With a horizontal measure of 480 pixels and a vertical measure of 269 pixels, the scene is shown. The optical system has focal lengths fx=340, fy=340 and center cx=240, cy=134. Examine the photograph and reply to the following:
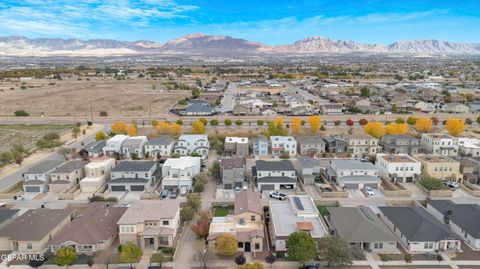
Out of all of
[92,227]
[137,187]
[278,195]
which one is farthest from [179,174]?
[92,227]

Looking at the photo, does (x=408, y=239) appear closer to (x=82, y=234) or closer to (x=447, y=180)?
(x=447, y=180)

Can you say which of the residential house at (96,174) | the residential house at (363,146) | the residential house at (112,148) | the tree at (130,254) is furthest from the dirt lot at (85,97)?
the tree at (130,254)

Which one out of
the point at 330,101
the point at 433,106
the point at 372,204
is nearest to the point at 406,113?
the point at 433,106

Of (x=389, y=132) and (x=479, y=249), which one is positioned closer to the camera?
A: (x=479, y=249)

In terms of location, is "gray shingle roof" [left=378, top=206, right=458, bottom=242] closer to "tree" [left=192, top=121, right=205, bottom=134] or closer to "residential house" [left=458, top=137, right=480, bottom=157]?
"residential house" [left=458, top=137, right=480, bottom=157]

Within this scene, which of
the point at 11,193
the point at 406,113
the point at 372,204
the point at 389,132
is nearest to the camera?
the point at 372,204

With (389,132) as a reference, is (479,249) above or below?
below

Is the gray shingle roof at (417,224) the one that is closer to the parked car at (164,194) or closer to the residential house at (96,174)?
the parked car at (164,194)

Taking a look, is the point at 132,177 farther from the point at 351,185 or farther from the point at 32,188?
the point at 351,185
